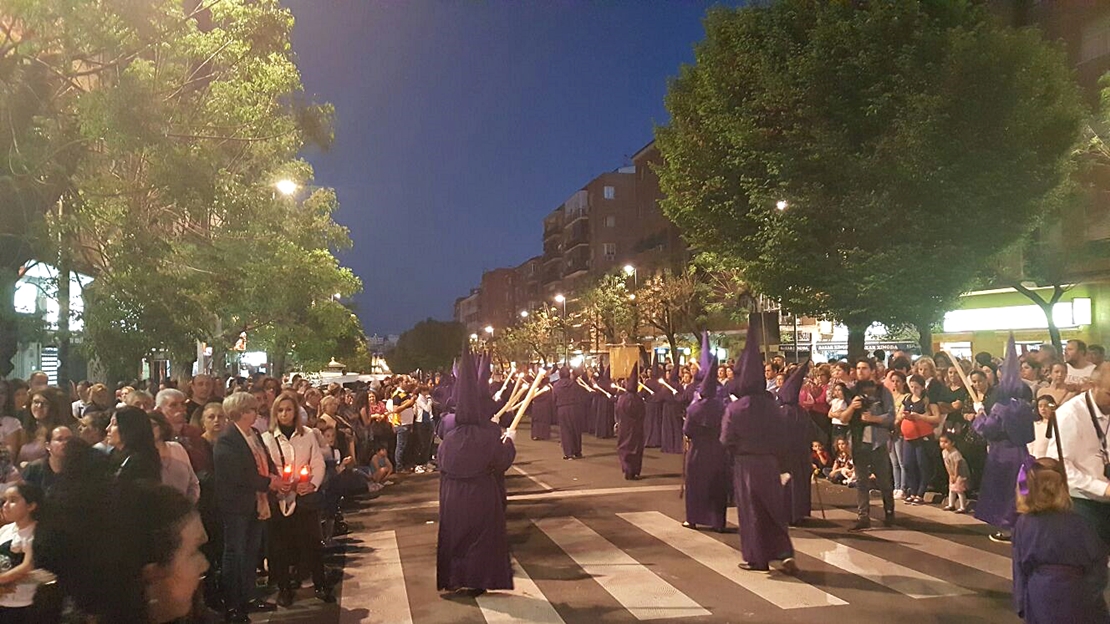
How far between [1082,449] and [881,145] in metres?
13.9

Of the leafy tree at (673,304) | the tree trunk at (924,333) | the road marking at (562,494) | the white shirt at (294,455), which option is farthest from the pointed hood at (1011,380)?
the leafy tree at (673,304)

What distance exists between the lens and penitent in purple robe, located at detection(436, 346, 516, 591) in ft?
25.6

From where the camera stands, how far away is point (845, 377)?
527 inches

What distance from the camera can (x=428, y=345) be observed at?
79062mm

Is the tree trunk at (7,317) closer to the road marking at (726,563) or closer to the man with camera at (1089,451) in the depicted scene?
the road marking at (726,563)

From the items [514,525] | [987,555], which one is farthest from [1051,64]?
[514,525]

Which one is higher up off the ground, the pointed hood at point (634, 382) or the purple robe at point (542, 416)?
the pointed hood at point (634, 382)

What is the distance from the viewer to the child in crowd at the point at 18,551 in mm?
4617

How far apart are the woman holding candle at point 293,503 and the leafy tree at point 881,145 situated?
47.9ft

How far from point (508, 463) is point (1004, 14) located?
28.5 meters

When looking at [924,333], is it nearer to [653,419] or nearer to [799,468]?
[653,419]

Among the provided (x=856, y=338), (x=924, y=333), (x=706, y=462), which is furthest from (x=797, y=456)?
(x=924, y=333)

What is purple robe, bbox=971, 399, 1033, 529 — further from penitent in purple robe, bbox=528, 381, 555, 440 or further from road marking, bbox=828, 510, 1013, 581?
penitent in purple robe, bbox=528, 381, 555, 440

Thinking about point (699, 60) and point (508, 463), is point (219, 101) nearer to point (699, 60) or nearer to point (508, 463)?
point (508, 463)
